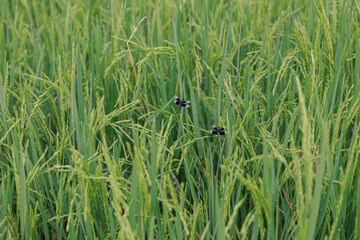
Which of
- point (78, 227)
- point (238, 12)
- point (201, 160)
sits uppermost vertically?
point (238, 12)

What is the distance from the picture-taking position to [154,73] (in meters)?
1.52

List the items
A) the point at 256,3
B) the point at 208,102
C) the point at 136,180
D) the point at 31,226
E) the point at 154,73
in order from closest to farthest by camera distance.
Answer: the point at 136,180 < the point at 31,226 < the point at 208,102 < the point at 154,73 < the point at 256,3

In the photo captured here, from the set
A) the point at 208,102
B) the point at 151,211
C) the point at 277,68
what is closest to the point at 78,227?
the point at 151,211

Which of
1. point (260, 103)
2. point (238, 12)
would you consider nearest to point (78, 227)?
point (260, 103)

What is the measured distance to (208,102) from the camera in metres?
1.39

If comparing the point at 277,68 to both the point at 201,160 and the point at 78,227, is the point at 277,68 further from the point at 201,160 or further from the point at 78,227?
the point at 78,227

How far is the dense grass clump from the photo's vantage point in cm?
97

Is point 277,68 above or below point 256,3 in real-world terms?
below

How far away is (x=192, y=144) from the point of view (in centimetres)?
134

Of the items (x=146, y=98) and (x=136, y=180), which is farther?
(x=146, y=98)

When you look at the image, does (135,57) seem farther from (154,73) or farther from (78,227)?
(78,227)

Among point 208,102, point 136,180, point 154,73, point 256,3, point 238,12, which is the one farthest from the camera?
point 256,3

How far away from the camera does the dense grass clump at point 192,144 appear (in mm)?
966

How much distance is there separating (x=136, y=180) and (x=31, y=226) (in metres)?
0.33
